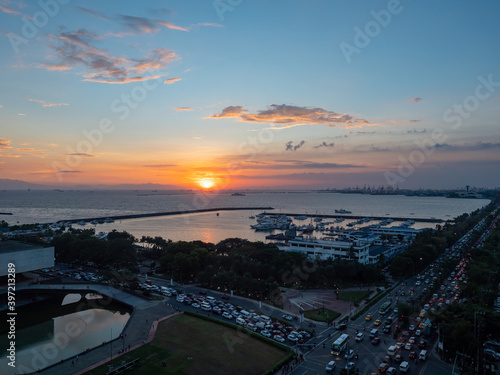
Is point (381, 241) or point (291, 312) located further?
point (381, 241)

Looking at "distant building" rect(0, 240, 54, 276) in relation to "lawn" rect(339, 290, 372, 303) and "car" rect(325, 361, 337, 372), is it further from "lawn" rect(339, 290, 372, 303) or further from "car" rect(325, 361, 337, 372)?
"lawn" rect(339, 290, 372, 303)

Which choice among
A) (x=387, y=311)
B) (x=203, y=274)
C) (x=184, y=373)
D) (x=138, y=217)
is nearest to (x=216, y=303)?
(x=203, y=274)

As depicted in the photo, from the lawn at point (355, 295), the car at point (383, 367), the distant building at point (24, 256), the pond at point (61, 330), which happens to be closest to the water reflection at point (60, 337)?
the pond at point (61, 330)

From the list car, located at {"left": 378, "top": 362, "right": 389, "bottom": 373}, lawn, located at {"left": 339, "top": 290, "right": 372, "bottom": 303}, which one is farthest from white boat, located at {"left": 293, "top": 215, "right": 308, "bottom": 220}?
car, located at {"left": 378, "top": 362, "right": 389, "bottom": 373}

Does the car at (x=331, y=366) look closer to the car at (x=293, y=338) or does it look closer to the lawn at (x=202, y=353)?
the lawn at (x=202, y=353)

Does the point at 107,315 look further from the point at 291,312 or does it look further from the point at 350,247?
the point at 350,247

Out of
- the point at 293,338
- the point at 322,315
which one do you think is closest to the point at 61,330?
the point at 293,338

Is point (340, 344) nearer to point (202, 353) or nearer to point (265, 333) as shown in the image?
point (265, 333)
